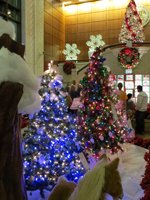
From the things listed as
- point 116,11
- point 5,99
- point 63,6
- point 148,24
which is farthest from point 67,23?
point 5,99

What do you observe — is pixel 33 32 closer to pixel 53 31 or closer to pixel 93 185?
pixel 53 31

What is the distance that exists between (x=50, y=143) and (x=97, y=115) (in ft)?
4.26

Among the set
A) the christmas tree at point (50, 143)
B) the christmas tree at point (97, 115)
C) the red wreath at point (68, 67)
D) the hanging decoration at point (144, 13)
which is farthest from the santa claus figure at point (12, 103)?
the hanging decoration at point (144, 13)

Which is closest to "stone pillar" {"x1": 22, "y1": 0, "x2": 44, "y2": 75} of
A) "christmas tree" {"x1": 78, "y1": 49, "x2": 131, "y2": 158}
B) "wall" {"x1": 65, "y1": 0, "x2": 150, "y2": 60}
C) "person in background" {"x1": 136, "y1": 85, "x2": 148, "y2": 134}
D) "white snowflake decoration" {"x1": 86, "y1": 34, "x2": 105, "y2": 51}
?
"white snowflake decoration" {"x1": 86, "y1": 34, "x2": 105, "y2": 51}

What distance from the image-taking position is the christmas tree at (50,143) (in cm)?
284

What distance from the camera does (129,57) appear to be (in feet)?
35.3

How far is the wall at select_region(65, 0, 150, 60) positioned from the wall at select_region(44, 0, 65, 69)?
64 cm

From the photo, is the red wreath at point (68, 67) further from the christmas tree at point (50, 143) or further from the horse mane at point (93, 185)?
the horse mane at point (93, 185)

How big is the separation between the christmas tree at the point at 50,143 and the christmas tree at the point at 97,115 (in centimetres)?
109

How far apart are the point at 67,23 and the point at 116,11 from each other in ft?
10.6

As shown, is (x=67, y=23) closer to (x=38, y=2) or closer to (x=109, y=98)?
(x=38, y=2)

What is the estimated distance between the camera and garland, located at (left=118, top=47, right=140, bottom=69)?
35.3ft

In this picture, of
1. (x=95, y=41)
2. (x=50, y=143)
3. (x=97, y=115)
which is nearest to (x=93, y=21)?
(x=95, y=41)

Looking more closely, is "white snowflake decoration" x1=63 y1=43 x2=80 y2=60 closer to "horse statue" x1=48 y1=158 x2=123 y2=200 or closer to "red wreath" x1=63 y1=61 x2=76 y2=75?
"red wreath" x1=63 y1=61 x2=76 y2=75
